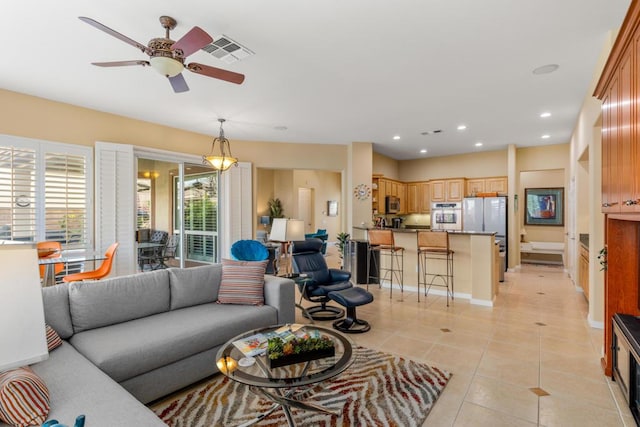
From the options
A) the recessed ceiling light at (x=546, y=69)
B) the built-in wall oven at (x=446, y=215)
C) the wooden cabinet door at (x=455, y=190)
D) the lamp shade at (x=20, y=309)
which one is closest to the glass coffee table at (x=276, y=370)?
the lamp shade at (x=20, y=309)

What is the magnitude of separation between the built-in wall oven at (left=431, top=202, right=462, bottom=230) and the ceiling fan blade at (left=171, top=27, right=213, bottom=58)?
7343 millimetres

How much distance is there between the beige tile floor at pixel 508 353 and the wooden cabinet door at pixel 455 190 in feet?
10.7

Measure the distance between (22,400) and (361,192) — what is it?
19.9 feet


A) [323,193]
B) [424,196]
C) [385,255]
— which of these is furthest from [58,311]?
[323,193]

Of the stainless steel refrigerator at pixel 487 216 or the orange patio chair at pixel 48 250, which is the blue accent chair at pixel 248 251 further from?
the stainless steel refrigerator at pixel 487 216

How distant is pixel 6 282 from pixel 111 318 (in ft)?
6.78

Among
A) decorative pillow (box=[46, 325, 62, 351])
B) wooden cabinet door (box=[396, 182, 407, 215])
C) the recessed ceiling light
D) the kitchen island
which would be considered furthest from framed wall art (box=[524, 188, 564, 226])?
→ decorative pillow (box=[46, 325, 62, 351])

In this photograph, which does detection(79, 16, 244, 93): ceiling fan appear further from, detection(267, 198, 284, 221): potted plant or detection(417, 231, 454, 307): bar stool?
detection(267, 198, 284, 221): potted plant

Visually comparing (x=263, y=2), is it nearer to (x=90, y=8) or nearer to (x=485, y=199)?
(x=90, y=8)

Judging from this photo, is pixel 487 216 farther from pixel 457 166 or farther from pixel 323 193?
pixel 323 193

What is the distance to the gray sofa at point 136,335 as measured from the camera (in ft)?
5.27

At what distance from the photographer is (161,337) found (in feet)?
7.77

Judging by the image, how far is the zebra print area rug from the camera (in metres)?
2.16

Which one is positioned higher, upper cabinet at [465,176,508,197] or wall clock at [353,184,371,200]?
upper cabinet at [465,176,508,197]
